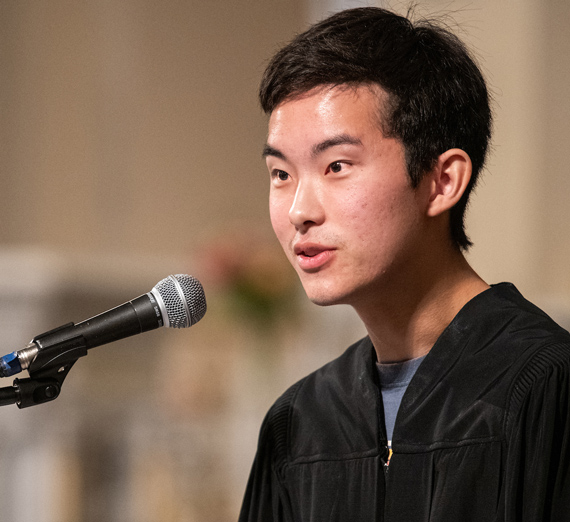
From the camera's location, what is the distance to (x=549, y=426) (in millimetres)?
1324

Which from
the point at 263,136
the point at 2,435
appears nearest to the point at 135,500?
the point at 2,435

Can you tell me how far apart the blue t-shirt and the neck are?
0.03m

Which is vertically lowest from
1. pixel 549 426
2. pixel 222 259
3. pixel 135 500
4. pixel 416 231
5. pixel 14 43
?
pixel 135 500

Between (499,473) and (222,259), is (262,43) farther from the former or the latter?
(499,473)

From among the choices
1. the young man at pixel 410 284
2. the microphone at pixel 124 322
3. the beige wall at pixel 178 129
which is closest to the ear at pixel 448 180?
the young man at pixel 410 284

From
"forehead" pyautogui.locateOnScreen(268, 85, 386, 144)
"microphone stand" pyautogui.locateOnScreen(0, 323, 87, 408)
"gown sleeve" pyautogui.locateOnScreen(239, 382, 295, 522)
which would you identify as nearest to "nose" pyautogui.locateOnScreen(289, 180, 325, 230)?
"forehead" pyautogui.locateOnScreen(268, 85, 386, 144)

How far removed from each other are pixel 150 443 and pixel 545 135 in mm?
2643

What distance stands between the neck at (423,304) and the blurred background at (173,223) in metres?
1.88

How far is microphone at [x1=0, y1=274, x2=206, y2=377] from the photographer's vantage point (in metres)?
1.32

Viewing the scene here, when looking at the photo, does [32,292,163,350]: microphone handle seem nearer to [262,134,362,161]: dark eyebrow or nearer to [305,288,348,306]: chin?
→ [305,288,348,306]: chin

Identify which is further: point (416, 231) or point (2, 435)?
point (2, 435)

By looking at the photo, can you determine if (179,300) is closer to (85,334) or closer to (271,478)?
(85,334)

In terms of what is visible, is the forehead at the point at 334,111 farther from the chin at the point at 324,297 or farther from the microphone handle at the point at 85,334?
the microphone handle at the point at 85,334

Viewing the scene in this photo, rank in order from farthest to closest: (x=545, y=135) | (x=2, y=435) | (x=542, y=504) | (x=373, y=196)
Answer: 1. (x=545, y=135)
2. (x=2, y=435)
3. (x=373, y=196)
4. (x=542, y=504)
